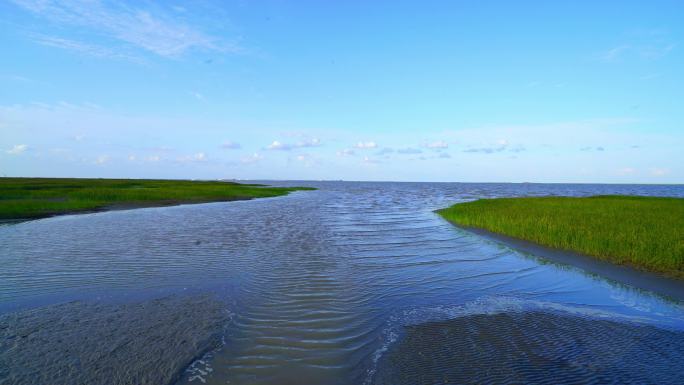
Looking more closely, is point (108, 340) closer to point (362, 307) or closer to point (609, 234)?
point (362, 307)

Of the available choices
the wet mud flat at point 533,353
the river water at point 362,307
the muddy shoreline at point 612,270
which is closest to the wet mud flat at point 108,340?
the river water at point 362,307

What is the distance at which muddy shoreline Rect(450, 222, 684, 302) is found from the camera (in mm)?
11395

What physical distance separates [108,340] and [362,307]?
239 inches

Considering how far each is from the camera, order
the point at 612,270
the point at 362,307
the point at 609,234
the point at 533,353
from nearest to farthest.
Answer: the point at 533,353 → the point at 362,307 → the point at 612,270 → the point at 609,234

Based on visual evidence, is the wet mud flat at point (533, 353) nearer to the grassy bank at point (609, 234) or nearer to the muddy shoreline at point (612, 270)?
the muddy shoreline at point (612, 270)

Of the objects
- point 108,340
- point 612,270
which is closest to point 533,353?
point 108,340

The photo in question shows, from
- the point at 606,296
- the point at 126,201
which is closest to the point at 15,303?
the point at 606,296

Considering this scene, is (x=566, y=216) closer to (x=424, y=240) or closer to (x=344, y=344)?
(x=424, y=240)

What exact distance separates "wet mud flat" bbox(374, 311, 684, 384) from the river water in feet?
0.12

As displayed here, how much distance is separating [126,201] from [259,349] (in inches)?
1744

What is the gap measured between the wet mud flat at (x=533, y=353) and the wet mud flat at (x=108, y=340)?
4002mm

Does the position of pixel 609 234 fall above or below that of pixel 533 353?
above

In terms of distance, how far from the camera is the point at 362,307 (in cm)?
1007

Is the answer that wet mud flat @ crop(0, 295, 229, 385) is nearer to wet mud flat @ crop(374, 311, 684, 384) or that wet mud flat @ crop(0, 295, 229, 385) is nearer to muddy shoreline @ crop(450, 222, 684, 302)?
wet mud flat @ crop(374, 311, 684, 384)
